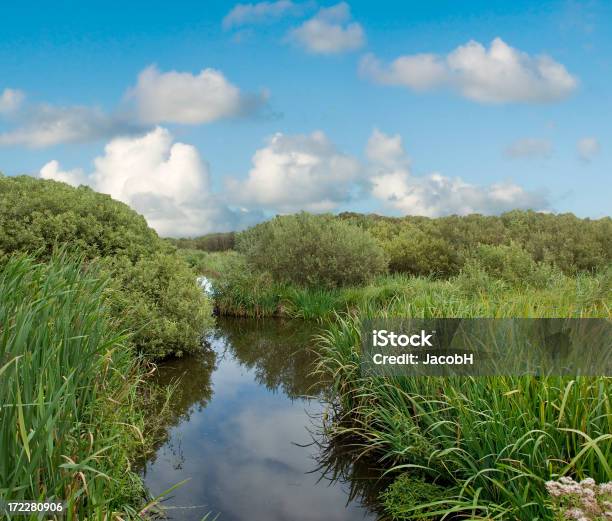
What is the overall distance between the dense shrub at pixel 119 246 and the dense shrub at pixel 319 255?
7.23 meters

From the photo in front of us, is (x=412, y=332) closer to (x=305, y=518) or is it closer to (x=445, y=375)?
(x=445, y=375)

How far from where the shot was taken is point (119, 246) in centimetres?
1018

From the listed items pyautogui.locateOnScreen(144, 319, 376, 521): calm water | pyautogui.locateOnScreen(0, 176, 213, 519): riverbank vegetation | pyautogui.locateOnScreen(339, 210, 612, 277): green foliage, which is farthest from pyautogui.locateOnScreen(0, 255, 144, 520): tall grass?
pyautogui.locateOnScreen(339, 210, 612, 277): green foliage

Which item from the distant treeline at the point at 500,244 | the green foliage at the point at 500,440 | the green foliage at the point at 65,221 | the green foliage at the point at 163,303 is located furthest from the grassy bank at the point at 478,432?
the distant treeline at the point at 500,244

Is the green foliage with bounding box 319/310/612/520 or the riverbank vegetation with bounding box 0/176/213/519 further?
the green foliage with bounding box 319/310/612/520

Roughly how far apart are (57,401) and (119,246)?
760 centimetres

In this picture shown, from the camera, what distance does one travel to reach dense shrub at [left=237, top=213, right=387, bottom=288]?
17938 mm

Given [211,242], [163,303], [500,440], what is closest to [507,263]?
[163,303]

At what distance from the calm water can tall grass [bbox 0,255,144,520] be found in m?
0.62

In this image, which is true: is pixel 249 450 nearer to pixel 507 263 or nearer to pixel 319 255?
pixel 507 263

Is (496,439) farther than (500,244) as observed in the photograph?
No

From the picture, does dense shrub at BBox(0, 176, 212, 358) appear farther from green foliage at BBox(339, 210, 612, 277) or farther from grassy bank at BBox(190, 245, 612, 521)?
green foliage at BBox(339, 210, 612, 277)

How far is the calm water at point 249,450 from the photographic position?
5176mm

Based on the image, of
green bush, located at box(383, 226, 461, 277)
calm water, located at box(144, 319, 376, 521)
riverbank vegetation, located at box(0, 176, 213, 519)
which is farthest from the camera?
green bush, located at box(383, 226, 461, 277)
